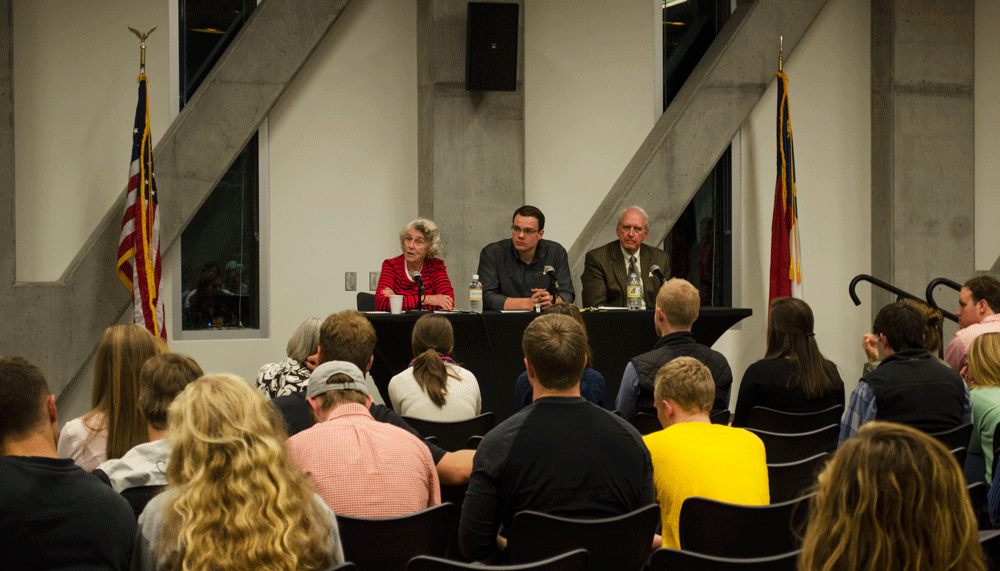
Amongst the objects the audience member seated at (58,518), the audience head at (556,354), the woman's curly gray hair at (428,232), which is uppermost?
the woman's curly gray hair at (428,232)

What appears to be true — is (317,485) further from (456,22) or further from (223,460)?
(456,22)

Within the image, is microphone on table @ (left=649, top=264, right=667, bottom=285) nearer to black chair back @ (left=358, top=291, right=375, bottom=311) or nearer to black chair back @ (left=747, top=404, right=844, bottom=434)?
black chair back @ (left=358, top=291, right=375, bottom=311)

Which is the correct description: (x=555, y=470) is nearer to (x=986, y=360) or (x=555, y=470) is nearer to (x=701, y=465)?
(x=701, y=465)

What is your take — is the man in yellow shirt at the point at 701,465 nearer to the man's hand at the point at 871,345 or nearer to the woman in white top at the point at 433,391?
the woman in white top at the point at 433,391

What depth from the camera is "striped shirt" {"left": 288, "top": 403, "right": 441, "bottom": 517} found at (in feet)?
7.99

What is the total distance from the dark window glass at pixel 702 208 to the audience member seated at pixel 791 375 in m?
4.21

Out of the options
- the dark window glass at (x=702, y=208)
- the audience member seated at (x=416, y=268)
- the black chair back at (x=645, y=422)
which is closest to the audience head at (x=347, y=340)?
the black chair back at (x=645, y=422)

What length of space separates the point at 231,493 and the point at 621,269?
4.75 metres

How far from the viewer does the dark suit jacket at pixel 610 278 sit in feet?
20.4

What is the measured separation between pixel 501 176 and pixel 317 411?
4974 millimetres

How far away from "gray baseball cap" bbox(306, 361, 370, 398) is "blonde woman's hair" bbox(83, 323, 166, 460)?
676 millimetres

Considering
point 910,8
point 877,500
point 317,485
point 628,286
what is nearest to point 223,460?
point 317,485

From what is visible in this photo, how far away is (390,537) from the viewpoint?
2295 millimetres

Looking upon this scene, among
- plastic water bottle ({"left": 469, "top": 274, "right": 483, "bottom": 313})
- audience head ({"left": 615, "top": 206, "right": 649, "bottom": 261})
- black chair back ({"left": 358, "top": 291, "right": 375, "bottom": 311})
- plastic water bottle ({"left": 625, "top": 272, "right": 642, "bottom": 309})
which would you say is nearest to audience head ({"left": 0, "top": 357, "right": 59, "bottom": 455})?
plastic water bottle ({"left": 469, "top": 274, "right": 483, "bottom": 313})
